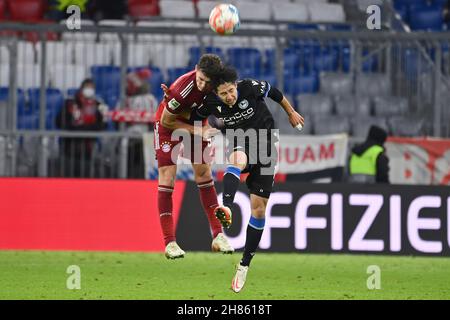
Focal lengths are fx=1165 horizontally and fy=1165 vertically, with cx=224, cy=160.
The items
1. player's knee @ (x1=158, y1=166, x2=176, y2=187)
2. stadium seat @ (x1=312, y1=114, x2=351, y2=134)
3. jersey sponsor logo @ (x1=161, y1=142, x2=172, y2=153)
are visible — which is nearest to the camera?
jersey sponsor logo @ (x1=161, y1=142, x2=172, y2=153)

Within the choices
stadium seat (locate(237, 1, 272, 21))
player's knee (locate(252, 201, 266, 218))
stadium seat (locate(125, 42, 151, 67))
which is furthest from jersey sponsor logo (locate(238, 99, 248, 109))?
stadium seat (locate(237, 1, 272, 21))

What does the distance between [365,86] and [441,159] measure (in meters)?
1.86

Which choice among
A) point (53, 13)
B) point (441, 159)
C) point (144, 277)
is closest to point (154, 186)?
point (144, 277)

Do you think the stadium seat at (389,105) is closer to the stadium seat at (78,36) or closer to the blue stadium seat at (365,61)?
the blue stadium seat at (365,61)

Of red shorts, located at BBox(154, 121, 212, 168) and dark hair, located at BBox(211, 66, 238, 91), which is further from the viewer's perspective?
red shorts, located at BBox(154, 121, 212, 168)

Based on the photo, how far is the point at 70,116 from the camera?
18.8 meters

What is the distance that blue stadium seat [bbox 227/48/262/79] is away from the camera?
750 inches

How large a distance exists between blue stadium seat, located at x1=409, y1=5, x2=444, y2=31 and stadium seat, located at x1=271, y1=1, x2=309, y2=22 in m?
2.31

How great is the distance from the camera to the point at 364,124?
63.8ft

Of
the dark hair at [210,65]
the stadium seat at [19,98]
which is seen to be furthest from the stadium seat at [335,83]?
the dark hair at [210,65]

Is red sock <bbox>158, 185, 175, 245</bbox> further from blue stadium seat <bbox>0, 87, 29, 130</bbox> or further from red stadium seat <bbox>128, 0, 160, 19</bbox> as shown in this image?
red stadium seat <bbox>128, 0, 160, 19</bbox>

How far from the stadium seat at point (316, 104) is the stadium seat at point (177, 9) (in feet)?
11.6
